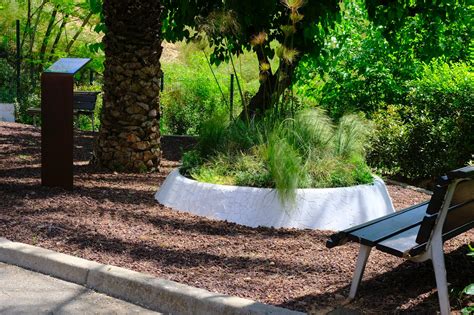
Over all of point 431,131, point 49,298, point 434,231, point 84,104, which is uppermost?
point 84,104

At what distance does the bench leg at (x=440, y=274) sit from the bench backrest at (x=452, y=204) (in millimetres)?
69

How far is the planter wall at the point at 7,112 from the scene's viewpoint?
57.2 feet

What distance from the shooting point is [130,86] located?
31.6 ft

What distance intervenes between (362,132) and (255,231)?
7.52 feet

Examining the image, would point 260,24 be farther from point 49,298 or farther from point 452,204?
point 452,204

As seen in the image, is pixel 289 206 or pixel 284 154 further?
pixel 284 154

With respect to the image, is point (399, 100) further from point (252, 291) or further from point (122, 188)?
point (252, 291)

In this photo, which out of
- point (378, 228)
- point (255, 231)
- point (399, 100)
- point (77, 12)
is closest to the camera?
point (378, 228)

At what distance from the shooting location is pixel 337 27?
15.7 metres

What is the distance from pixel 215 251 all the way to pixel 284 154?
1.57 m

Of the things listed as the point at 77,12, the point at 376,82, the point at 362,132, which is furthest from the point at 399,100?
the point at 77,12

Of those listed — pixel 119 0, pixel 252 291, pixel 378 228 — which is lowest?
pixel 252 291

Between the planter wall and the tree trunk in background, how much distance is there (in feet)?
27.6

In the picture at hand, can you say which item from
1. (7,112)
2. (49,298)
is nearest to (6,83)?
(7,112)
